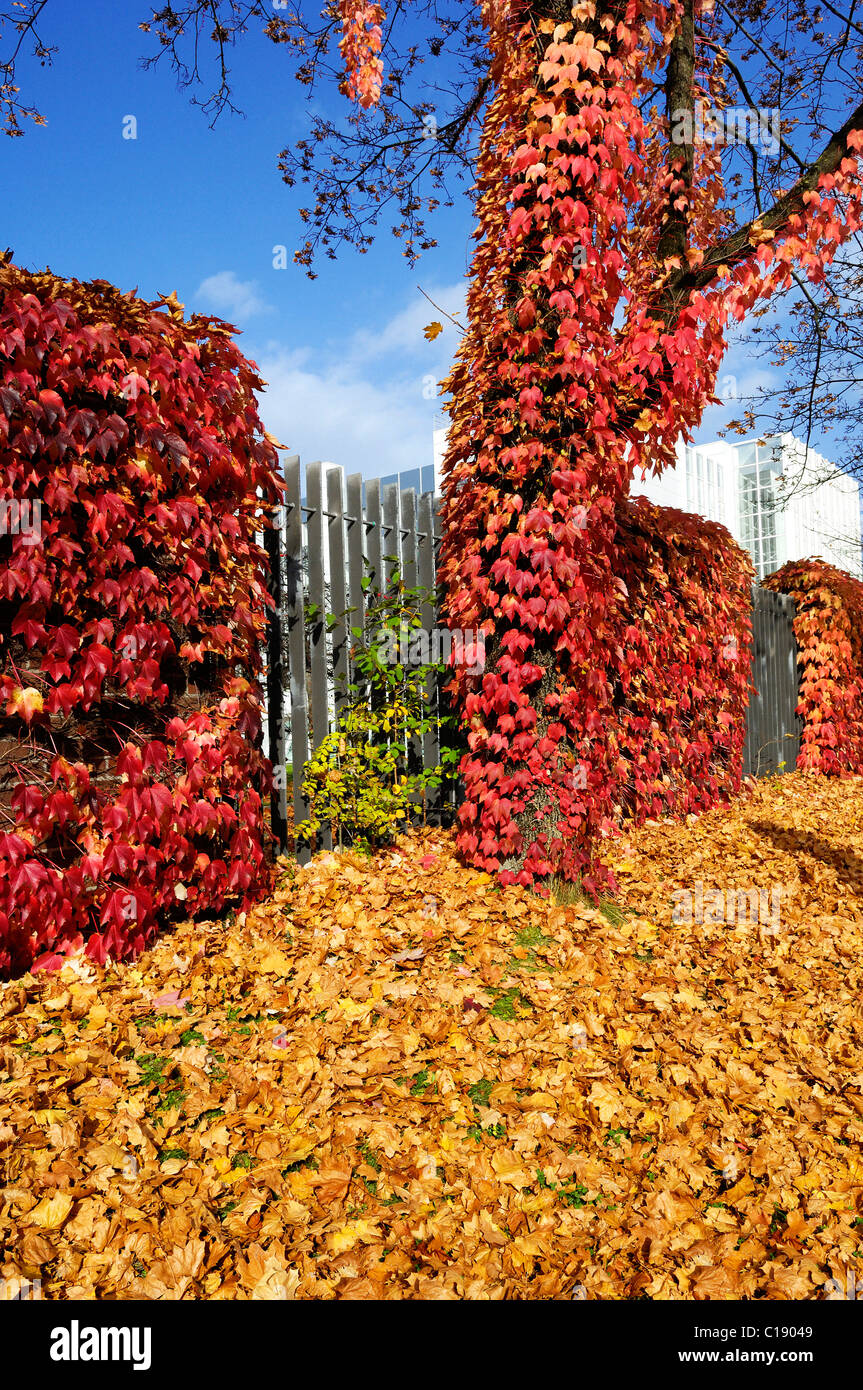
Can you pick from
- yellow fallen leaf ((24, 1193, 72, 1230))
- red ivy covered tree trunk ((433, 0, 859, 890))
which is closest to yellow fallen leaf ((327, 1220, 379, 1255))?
yellow fallen leaf ((24, 1193, 72, 1230))

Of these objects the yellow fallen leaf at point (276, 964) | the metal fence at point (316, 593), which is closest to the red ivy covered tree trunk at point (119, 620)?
the yellow fallen leaf at point (276, 964)

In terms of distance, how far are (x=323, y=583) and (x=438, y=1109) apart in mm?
3011

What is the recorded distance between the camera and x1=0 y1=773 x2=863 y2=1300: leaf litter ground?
6.12ft

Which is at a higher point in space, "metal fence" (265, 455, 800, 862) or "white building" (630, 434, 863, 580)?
"white building" (630, 434, 863, 580)

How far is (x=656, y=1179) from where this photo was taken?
2.18m

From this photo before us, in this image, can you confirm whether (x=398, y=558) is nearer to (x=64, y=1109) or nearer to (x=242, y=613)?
(x=242, y=613)

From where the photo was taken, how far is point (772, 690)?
359 inches

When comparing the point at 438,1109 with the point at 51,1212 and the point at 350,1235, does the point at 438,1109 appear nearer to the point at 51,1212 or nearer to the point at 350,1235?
the point at 350,1235

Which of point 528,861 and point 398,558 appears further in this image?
point 398,558

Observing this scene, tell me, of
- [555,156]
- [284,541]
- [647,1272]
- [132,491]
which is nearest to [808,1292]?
[647,1272]

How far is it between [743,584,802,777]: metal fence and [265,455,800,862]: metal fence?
15.7 feet

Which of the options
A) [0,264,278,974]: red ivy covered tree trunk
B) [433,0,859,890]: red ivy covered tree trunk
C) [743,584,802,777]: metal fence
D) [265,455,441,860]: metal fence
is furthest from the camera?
[743,584,802,777]: metal fence

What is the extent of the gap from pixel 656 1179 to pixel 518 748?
83.9 inches

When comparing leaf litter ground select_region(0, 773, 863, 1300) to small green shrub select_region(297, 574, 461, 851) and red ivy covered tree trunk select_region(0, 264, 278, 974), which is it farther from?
small green shrub select_region(297, 574, 461, 851)
